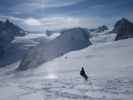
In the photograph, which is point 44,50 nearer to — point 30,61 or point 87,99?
point 30,61

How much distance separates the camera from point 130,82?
11039 millimetres

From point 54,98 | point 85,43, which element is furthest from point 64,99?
point 85,43

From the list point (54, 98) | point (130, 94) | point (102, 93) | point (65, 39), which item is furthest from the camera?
point (65, 39)

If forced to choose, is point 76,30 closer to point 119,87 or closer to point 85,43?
point 85,43

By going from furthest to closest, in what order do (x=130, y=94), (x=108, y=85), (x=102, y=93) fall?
(x=108, y=85)
(x=102, y=93)
(x=130, y=94)

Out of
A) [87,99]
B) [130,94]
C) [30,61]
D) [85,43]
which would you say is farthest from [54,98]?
[85,43]

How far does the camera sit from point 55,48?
52312 millimetres

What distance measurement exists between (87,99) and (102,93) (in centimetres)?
112

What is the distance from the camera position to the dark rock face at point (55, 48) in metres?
45.8

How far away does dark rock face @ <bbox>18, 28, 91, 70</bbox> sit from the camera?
4583 centimetres

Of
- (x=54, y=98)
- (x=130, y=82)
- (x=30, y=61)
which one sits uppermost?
(x=130, y=82)

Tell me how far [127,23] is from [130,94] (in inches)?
1809

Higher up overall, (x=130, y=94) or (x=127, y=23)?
(x=127, y=23)

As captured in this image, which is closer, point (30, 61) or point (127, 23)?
point (30, 61)
